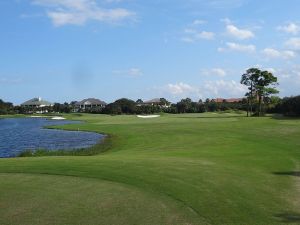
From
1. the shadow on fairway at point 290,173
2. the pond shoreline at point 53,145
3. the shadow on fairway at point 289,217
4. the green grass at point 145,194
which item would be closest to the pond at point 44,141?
the pond shoreline at point 53,145

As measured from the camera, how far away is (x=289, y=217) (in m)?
11.6

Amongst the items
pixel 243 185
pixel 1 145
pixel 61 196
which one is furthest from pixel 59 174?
pixel 1 145

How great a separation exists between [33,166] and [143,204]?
7.89 meters

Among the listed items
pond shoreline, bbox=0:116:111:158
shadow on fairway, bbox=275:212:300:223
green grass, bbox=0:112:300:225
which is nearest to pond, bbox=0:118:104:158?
pond shoreline, bbox=0:116:111:158

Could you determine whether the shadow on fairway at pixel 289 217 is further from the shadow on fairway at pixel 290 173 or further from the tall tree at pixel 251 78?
the tall tree at pixel 251 78

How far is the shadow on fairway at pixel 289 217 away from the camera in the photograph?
444 inches

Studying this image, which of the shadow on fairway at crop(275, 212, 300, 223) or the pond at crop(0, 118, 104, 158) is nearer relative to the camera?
the shadow on fairway at crop(275, 212, 300, 223)

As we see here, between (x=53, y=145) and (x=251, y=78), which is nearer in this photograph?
(x=53, y=145)

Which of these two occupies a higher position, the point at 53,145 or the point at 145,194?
the point at 145,194

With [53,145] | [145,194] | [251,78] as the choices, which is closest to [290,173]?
[145,194]

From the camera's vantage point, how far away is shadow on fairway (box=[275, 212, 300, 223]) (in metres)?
11.3

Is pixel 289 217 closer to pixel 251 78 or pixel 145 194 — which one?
pixel 145 194

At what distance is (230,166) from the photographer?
20.6 m

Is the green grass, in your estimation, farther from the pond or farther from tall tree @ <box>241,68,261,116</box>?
tall tree @ <box>241,68,261,116</box>
